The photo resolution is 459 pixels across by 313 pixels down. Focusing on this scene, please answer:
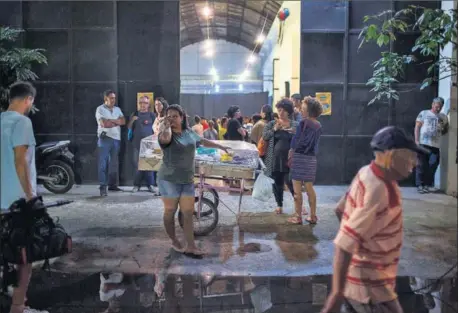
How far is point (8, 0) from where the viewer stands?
1060 cm

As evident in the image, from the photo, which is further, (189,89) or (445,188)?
(189,89)

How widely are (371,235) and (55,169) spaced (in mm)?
7877

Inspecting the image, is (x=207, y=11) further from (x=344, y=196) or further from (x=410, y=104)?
(x=344, y=196)

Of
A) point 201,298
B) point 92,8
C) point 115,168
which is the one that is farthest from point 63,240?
point 92,8

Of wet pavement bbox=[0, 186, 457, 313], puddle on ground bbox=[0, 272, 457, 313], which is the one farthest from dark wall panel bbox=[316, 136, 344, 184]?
puddle on ground bbox=[0, 272, 457, 313]

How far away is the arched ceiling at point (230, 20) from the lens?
19453mm

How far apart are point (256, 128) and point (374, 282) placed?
22.2ft

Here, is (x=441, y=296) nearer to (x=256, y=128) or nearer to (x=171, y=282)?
(x=171, y=282)

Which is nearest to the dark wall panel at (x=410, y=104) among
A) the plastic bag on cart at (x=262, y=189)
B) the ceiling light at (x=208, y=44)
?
the plastic bag on cart at (x=262, y=189)

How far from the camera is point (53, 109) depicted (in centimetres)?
1086

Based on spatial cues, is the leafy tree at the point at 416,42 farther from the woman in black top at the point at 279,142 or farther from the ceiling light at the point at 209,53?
the ceiling light at the point at 209,53

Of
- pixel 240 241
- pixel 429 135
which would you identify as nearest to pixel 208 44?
pixel 429 135

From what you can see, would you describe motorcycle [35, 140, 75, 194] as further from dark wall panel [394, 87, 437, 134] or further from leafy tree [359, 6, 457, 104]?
dark wall panel [394, 87, 437, 134]

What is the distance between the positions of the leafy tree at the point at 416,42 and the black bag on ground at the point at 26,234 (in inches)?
189
